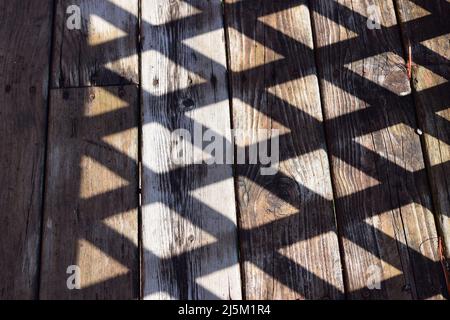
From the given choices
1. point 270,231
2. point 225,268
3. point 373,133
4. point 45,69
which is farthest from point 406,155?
point 45,69

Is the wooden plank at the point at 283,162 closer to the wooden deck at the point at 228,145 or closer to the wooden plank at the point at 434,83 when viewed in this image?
the wooden deck at the point at 228,145

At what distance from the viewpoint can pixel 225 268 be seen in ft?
7.07

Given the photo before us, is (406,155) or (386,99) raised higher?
(386,99)

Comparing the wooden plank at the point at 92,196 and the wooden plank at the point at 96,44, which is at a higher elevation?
the wooden plank at the point at 96,44

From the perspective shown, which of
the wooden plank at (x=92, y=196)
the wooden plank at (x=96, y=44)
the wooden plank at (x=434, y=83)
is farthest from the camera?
the wooden plank at (x=96, y=44)

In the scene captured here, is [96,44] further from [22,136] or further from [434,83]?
[434,83]

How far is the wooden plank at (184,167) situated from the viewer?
84.4 inches

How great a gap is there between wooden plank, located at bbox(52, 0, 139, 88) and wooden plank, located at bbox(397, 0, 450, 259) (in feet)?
3.59

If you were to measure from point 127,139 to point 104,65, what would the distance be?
328 mm

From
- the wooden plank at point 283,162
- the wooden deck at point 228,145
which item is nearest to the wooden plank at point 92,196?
the wooden deck at point 228,145

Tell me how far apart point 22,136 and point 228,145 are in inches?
30.1

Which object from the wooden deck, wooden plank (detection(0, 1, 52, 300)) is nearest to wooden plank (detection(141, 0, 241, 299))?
the wooden deck

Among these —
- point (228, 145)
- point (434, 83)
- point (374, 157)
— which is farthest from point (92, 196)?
Result: point (434, 83)
